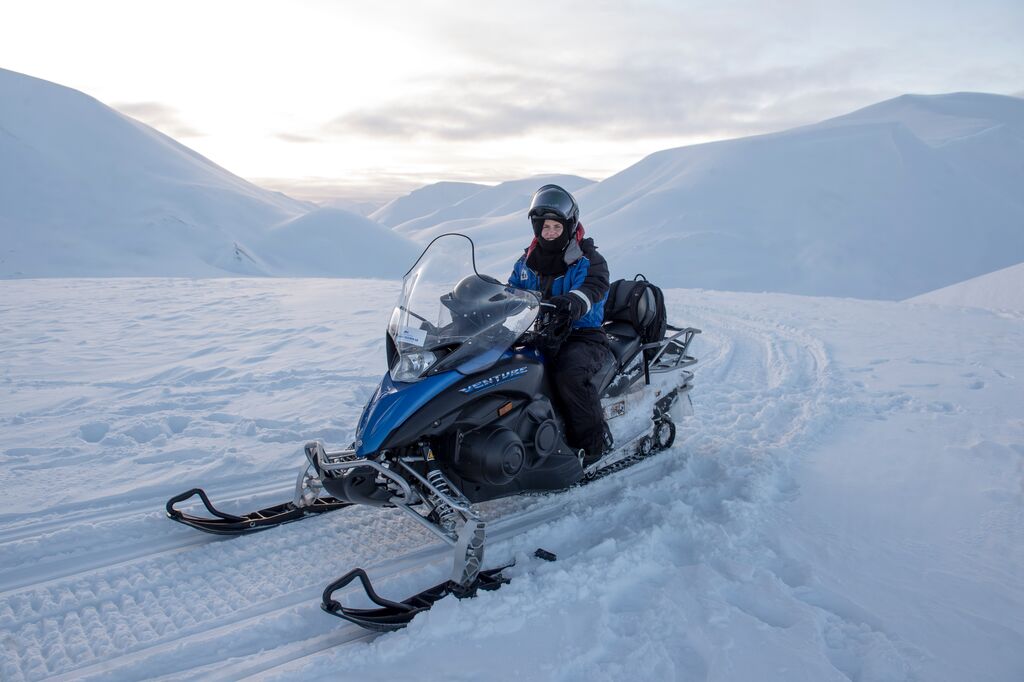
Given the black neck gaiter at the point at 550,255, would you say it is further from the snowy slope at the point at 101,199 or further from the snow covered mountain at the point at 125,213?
the snowy slope at the point at 101,199

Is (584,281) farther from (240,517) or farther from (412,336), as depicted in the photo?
(240,517)

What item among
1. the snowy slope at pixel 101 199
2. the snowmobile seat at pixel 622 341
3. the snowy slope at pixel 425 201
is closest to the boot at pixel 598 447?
the snowmobile seat at pixel 622 341

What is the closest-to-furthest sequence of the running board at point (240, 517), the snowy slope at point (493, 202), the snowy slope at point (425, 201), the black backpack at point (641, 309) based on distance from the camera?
the running board at point (240, 517) < the black backpack at point (641, 309) < the snowy slope at point (493, 202) < the snowy slope at point (425, 201)

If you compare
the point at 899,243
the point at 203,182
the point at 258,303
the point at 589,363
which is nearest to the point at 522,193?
the point at 203,182

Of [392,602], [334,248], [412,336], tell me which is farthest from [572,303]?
[334,248]

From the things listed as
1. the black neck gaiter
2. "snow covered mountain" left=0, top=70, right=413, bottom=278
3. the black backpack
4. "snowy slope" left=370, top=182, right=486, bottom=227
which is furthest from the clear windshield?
"snowy slope" left=370, top=182, right=486, bottom=227

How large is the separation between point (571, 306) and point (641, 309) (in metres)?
1.09

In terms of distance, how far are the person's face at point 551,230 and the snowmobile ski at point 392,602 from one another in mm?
2071

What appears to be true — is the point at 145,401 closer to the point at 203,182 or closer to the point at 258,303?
the point at 258,303

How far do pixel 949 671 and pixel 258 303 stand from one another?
12142 mm

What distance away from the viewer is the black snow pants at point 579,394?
3.93 metres

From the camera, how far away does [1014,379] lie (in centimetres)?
674

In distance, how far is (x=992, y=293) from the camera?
14.5 meters

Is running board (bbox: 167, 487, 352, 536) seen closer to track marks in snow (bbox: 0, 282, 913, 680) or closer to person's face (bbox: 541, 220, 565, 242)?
track marks in snow (bbox: 0, 282, 913, 680)
